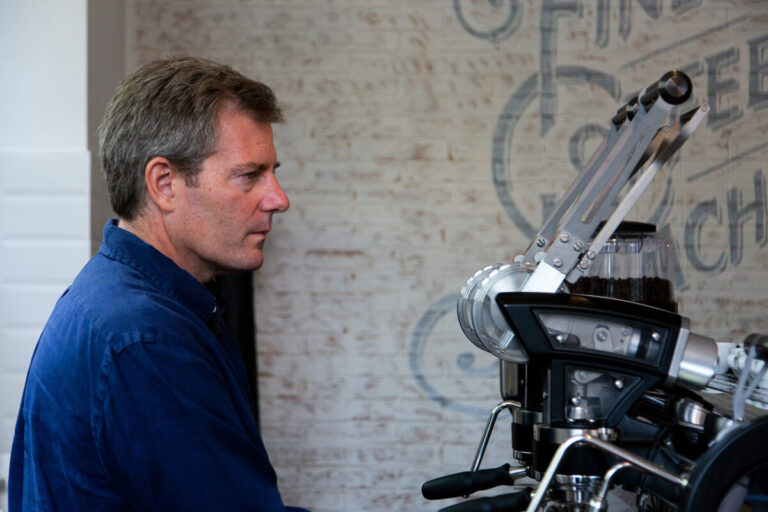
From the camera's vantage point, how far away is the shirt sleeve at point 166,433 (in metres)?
0.88

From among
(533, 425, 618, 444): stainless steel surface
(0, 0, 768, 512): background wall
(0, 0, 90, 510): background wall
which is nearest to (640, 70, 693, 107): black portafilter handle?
(533, 425, 618, 444): stainless steel surface

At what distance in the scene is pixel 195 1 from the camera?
319cm

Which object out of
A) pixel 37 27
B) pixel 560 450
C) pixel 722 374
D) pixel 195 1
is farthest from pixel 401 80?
pixel 560 450

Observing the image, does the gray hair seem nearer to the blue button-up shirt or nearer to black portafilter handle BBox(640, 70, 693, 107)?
the blue button-up shirt

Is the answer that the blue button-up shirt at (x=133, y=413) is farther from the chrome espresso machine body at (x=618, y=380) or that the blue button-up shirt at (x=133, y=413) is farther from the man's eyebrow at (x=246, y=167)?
the chrome espresso machine body at (x=618, y=380)

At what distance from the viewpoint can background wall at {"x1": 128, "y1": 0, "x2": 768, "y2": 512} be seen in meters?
3.14

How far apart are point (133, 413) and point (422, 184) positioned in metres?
2.36

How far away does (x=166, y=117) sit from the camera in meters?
1.11

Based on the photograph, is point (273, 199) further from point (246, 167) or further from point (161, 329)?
point (161, 329)

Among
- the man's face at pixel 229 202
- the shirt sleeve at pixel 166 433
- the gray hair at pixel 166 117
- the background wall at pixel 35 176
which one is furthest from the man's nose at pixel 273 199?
the background wall at pixel 35 176

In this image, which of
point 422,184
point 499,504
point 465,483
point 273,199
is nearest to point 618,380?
point 499,504

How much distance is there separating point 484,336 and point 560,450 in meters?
0.25

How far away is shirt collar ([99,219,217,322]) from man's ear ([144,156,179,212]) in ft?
0.23

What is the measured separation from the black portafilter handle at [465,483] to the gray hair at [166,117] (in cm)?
64
